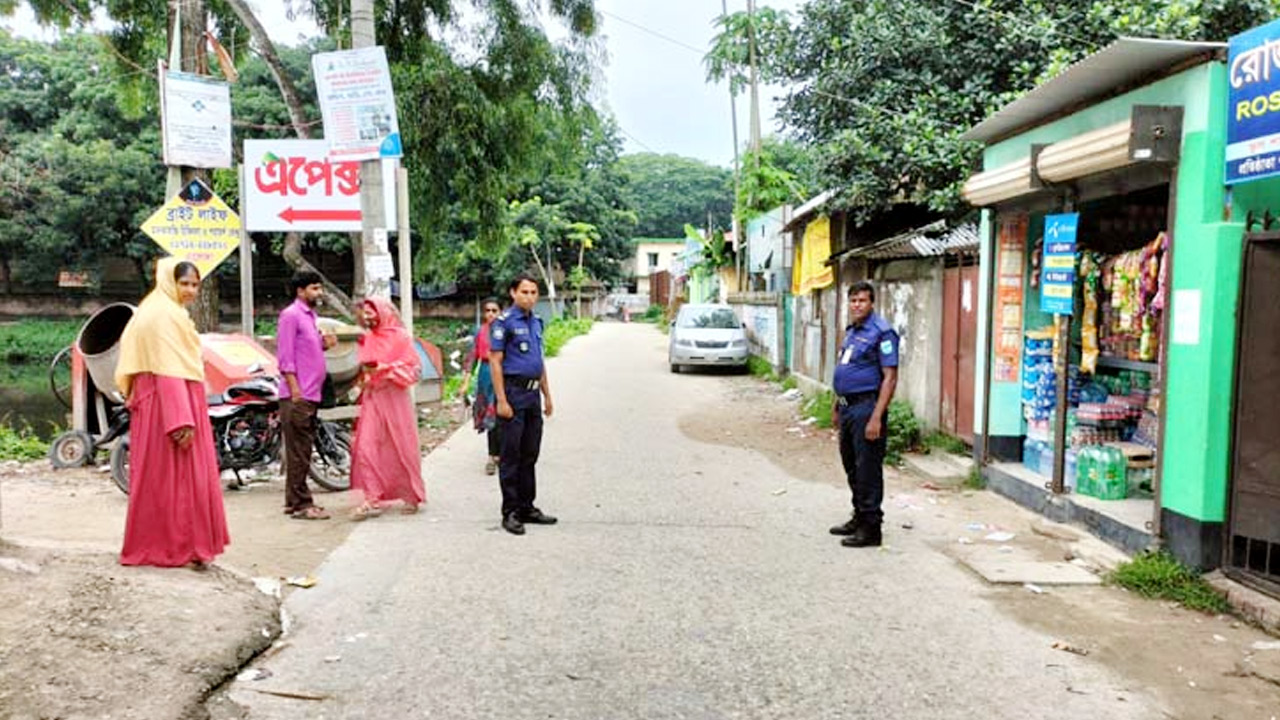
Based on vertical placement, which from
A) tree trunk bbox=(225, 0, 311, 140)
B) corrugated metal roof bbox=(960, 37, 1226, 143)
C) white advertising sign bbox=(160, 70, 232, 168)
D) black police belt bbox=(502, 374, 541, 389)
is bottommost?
black police belt bbox=(502, 374, 541, 389)

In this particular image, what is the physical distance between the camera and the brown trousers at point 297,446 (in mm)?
6980

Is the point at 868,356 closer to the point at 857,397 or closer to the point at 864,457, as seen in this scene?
the point at 857,397

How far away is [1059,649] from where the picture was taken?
14.6 feet

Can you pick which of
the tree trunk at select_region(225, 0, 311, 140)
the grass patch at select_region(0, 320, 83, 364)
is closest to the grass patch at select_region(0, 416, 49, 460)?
the tree trunk at select_region(225, 0, 311, 140)

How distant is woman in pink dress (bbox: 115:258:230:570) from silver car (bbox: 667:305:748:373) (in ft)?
50.7

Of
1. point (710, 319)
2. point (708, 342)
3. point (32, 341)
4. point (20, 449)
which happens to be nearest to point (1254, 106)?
point (20, 449)

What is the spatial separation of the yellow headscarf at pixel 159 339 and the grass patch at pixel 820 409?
28.0 ft

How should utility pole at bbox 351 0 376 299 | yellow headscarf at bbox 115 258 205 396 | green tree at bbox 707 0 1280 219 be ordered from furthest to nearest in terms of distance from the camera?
1. green tree at bbox 707 0 1280 219
2. utility pole at bbox 351 0 376 299
3. yellow headscarf at bbox 115 258 205 396

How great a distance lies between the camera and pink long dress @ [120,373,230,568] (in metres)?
5.04

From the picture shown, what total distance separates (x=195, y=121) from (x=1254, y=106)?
29.5ft

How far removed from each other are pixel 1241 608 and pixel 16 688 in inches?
218

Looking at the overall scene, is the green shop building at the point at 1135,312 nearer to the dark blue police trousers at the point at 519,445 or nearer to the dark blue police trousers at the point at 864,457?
the dark blue police trousers at the point at 864,457

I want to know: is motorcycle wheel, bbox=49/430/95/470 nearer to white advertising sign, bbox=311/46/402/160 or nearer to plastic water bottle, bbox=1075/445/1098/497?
white advertising sign, bbox=311/46/402/160

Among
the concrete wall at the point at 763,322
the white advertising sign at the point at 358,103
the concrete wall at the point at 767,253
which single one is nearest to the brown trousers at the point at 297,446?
the white advertising sign at the point at 358,103
